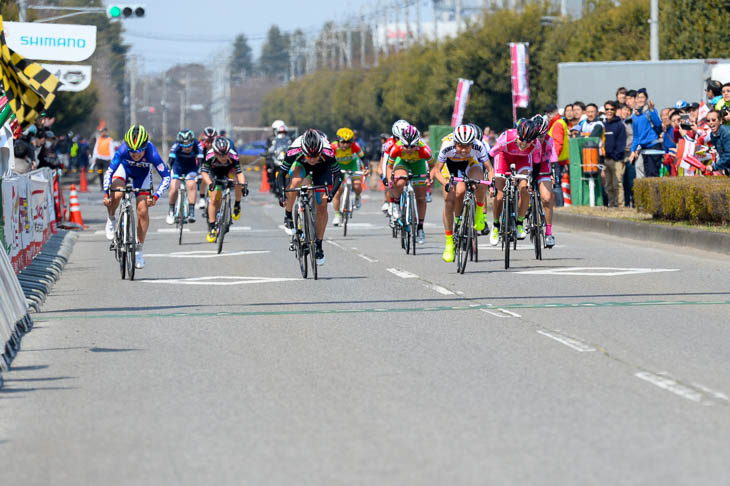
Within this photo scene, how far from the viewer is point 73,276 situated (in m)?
16.3

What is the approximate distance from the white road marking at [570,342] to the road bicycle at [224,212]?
9.89 m

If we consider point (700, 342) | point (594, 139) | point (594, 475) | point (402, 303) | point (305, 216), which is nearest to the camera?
point (594, 475)

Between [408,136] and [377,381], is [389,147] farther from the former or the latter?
[377,381]

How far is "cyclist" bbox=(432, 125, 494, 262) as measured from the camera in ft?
52.6

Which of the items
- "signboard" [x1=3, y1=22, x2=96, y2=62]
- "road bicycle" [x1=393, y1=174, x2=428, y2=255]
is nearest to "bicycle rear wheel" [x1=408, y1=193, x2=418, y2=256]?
"road bicycle" [x1=393, y1=174, x2=428, y2=255]

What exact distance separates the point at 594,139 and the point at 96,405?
63.7 ft

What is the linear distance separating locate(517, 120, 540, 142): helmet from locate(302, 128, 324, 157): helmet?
2533 millimetres

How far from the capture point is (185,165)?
76.4 feet

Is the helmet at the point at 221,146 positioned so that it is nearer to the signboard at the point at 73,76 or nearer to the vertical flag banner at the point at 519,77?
the vertical flag banner at the point at 519,77

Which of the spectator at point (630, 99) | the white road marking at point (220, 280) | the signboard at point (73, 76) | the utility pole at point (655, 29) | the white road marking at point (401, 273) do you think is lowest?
the white road marking at point (401, 273)

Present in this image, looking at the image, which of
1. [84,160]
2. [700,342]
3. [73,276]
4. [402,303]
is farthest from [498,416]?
[84,160]

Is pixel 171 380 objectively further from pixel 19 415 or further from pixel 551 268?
pixel 551 268

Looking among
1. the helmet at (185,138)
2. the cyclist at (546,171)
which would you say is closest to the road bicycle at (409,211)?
the cyclist at (546,171)

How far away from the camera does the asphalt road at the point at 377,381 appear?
613 centimetres
